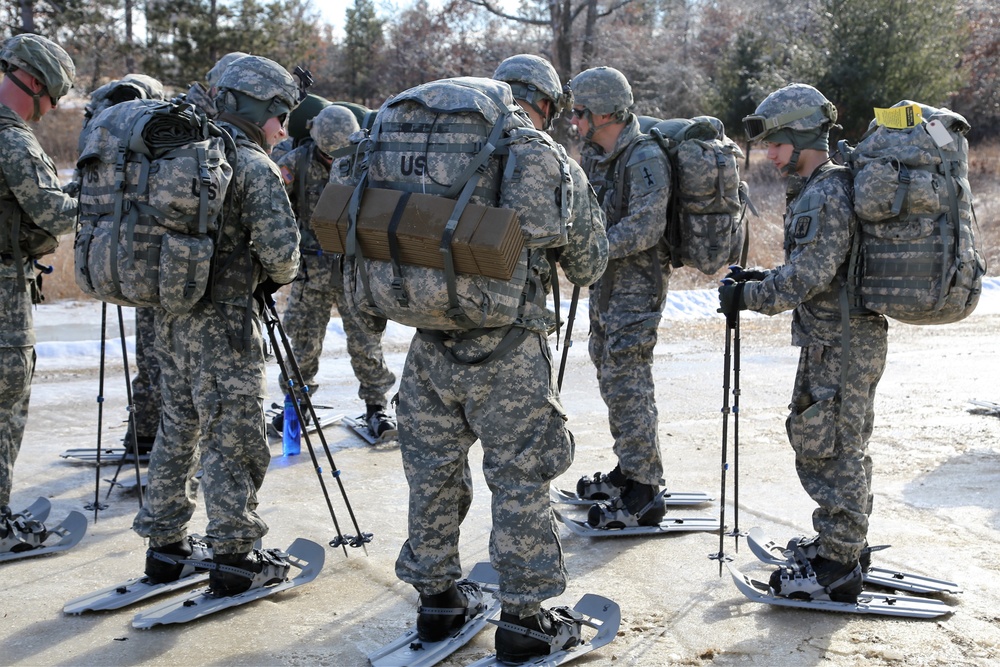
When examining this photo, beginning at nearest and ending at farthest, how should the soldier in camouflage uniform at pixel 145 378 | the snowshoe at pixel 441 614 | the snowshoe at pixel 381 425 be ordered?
the snowshoe at pixel 441 614, the soldier in camouflage uniform at pixel 145 378, the snowshoe at pixel 381 425

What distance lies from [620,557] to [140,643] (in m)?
2.37

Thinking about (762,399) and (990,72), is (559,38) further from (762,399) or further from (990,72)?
(762,399)

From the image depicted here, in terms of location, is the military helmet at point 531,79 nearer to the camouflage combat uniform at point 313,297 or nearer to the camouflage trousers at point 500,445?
the camouflage trousers at point 500,445

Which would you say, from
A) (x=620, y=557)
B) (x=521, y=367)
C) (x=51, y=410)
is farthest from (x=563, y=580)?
(x=51, y=410)

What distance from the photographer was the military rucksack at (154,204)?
14.0ft

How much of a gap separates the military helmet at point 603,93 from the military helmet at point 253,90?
1.68 m

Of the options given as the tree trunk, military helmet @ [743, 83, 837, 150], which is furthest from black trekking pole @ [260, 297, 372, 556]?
the tree trunk

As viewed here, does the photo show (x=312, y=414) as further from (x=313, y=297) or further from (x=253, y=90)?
(x=313, y=297)

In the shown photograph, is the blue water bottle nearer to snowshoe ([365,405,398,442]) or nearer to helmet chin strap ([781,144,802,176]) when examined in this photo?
snowshoe ([365,405,398,442])

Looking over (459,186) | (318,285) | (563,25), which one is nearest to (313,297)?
(318,285)

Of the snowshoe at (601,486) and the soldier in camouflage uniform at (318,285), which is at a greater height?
the soldier in camouflage uniform at (318,285)

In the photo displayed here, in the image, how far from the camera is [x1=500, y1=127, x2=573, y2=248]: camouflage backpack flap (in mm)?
3650

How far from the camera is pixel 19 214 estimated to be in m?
5.25

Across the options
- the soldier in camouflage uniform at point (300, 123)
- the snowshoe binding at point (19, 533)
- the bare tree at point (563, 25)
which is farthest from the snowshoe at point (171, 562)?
the bare tree at point (563, 25)
